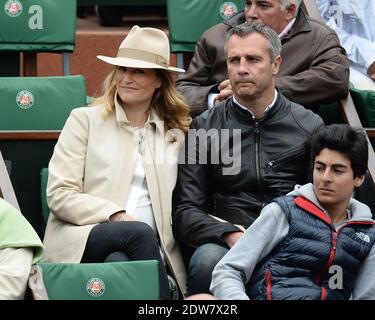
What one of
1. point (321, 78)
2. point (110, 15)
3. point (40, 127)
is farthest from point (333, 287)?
point (110, 15)

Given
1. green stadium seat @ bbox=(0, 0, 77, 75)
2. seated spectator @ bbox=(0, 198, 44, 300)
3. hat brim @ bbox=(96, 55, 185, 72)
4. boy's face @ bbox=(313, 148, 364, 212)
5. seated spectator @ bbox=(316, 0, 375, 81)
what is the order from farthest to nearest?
green stadium seat @ bbox=(0, 0, 77, 75)
seated spectator @ bbox=(316, 0, 375, 81)
hat brim @ bbox=(96, 55, 185, 72)
boy's face @ bbox=(313, 148, 364, 212)
seated spectator @ bbox=(0, 198, 44, 300)

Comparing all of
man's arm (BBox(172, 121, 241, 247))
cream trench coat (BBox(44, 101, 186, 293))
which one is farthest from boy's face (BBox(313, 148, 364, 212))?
cream trench coat (BBox(44, 101, 186, 293))

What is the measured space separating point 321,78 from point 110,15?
8.91 feet

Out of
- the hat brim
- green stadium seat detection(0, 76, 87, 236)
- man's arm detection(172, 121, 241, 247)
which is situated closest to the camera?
man's arm detection(172, 121, 241, 247)

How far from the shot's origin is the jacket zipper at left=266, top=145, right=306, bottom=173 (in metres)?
5.22

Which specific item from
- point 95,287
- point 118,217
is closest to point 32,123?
point 118,217

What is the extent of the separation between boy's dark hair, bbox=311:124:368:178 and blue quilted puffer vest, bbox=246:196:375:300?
10.2 inches

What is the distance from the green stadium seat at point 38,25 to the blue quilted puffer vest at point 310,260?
7.97 ft

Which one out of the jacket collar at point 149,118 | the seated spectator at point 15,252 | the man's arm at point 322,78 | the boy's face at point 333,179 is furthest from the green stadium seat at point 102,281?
the man's arm at point 322,78

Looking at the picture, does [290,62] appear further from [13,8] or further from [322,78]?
[13,8]

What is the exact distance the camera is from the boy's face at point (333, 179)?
181 inches

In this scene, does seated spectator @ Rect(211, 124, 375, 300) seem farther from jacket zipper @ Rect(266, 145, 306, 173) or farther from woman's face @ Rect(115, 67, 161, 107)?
woman's face @ Rect(115, 67, 161, 107)
